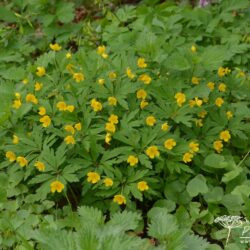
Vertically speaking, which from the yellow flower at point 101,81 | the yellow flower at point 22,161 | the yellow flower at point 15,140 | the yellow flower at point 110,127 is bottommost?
the yellow flower at point 22,161

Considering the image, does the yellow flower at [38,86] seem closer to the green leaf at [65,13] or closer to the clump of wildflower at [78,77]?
the clump of wildflower at [78,77]

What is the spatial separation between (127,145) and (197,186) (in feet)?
1.45

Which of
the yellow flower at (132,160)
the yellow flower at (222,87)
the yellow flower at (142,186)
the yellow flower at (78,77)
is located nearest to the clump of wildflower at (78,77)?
the yellow flower at (78,77)

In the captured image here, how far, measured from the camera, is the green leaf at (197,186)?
2.73 m

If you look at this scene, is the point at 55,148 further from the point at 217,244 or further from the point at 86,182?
the point at 217,244

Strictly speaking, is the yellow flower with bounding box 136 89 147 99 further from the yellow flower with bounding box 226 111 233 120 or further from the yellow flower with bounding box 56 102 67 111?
the yellow flower with bounding box 226 111 233 120

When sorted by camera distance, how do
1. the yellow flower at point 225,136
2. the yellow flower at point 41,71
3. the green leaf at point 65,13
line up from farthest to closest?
the green leaf at point 65,13 < the yellow flower at point 41,71 < the yellow flower at point 225,136

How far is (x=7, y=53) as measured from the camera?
3.79 meters

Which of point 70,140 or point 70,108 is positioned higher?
point 70,108

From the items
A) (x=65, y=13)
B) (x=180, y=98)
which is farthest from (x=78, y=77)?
(x=65, y=13)

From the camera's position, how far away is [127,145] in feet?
9.14

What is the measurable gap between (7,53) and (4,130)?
1.07 meters

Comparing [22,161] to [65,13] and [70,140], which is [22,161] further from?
[65,13]

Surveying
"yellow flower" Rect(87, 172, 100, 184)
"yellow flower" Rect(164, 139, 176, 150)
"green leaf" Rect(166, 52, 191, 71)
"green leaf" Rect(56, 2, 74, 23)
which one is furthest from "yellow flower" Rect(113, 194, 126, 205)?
"green leaf" Rect(56, 2, 74, 23)
